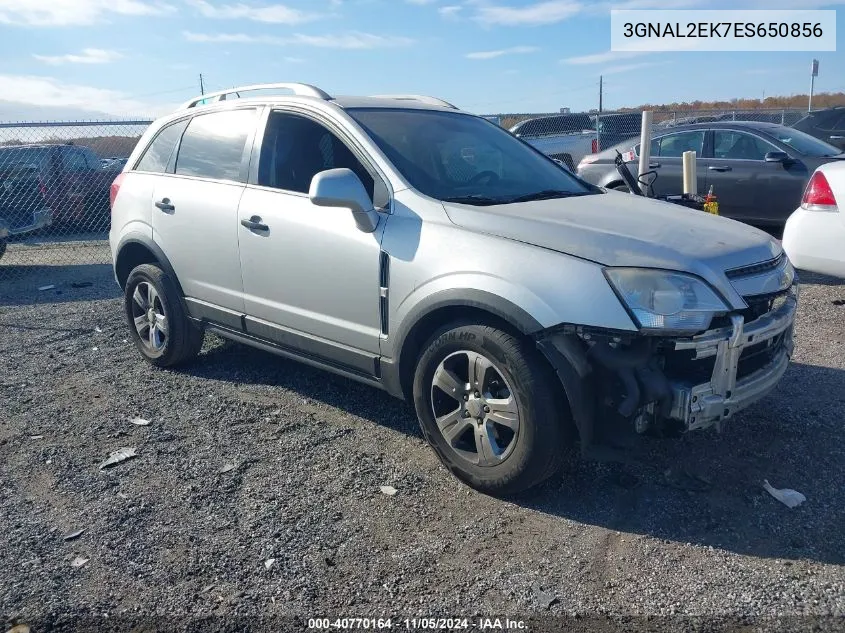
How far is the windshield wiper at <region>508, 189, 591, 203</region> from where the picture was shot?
4047 mm

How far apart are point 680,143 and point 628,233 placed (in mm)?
7396

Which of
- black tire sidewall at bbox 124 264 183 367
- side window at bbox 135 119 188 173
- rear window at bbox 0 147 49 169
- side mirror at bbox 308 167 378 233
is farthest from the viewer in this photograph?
rear window at bbox 0 147 49 169

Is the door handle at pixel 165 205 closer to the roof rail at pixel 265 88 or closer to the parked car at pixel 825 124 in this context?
the roof rail at pixel 265 88

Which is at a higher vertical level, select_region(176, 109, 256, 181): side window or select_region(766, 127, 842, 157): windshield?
select_region(176, 109, 256, 181): side window

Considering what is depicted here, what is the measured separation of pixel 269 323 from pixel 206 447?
82 cm

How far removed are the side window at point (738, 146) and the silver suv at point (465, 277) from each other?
5698 mm

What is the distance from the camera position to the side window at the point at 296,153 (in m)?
4.36

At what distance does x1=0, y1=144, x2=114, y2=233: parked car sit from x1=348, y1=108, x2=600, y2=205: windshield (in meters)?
8.85

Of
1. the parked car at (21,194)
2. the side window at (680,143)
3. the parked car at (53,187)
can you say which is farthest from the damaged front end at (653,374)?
the parked car at (53,187)

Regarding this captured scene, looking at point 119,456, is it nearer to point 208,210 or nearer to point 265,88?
point 208,210

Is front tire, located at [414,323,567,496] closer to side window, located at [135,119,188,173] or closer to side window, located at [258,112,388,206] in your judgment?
side window, located at [258,112,388,206]

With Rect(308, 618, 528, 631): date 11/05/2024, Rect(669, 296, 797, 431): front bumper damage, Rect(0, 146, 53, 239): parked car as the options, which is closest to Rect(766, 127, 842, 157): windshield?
Rect(669, 296, 797, 431): front bumper damage

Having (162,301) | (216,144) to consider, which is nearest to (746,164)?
(216,144)

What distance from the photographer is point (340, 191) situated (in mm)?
3680
